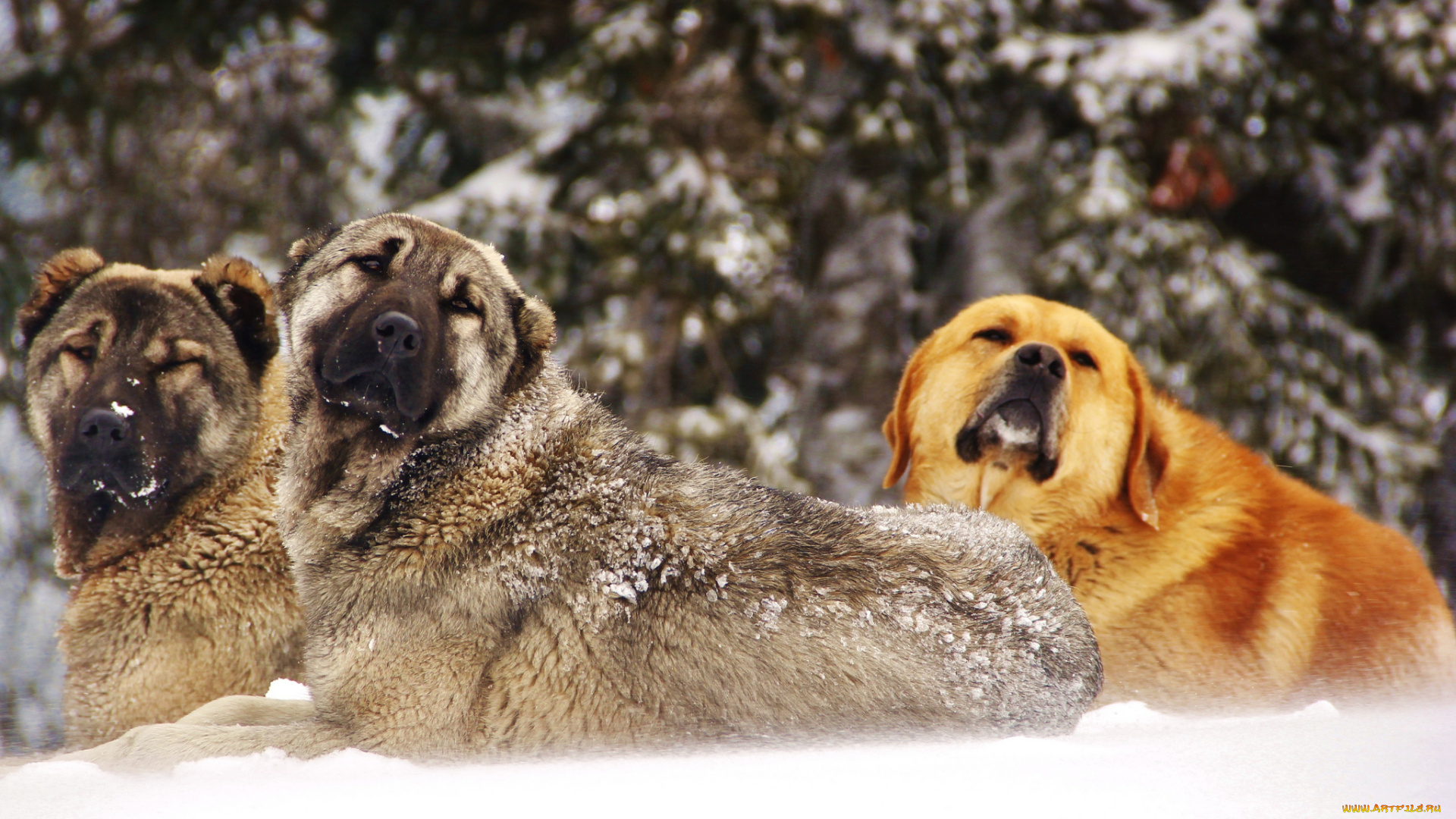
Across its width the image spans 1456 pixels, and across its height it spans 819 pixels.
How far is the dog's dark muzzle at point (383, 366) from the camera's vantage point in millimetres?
2404

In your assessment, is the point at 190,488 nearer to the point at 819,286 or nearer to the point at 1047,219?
the point at 819,286

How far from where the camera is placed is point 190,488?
9.99ft

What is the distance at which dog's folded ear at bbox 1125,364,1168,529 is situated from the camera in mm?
3105

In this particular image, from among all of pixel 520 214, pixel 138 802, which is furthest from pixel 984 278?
pixel 138 802

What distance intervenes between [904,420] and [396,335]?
1.72m

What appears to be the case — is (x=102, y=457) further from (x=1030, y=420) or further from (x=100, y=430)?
(x=1030, y=420)

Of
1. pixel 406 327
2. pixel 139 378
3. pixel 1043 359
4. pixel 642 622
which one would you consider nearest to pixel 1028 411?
pixel 1043 359

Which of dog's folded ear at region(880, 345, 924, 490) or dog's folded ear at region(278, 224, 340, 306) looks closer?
dog's folded ear at region(278, 224, 340, 306)

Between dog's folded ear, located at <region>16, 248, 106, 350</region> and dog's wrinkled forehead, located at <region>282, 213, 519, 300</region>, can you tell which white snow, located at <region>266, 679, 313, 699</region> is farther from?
dog's folded ear, located at <region>16, 248, 106, 350</region>

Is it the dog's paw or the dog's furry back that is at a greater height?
the dog's furry back

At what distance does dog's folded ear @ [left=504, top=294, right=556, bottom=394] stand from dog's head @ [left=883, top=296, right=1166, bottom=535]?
1254mm

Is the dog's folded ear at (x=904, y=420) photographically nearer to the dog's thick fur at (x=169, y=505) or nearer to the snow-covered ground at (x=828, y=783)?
the snow-covered ground at (x=828, y=783)

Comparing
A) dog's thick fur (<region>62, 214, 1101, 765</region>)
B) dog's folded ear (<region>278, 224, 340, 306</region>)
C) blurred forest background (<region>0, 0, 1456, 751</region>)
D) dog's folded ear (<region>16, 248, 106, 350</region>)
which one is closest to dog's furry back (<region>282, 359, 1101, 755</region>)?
dog's thick fur (<region>62, 214, 1101, 765</region>)

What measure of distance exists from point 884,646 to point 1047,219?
14.3ft
